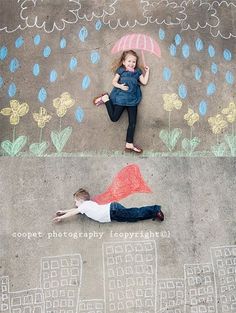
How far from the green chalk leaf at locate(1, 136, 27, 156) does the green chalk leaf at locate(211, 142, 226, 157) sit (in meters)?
2.78

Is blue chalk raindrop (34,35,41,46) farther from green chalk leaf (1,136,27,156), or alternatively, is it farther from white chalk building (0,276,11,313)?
white chalk building (0,276,11,313)

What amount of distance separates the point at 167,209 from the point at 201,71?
2.30 m

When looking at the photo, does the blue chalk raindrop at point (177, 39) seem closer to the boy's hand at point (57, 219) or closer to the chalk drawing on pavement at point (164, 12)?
the chalk drawing on pavement at point (164, 12)

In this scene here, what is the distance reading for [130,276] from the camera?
6.60 meters

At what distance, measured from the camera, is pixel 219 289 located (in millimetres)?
6625

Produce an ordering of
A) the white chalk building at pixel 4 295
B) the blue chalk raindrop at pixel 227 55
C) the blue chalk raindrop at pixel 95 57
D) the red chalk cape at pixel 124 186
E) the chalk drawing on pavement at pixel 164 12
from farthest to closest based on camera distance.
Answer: the chalk drawing on pavement at pixel 164 12 → the blue chalk raindrop at pixel 227 55 → the blue chalk raindrop at pixel 95 57 → the red chalk cape at pixel 124 186 → the white chalk building at pixel 4 295

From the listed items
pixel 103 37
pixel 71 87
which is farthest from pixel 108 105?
pixel 103 37

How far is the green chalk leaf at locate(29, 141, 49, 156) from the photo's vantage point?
715cm

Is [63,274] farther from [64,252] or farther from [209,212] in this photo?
[209,212]

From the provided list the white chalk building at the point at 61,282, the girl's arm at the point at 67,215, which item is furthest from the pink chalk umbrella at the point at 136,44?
the white chalk building at the point at 61,282

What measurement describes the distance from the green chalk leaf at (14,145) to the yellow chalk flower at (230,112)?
3.04m

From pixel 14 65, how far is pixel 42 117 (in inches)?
39.3

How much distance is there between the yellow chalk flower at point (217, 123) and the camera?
740cm

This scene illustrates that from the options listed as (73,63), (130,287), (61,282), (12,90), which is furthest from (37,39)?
(130,287)
